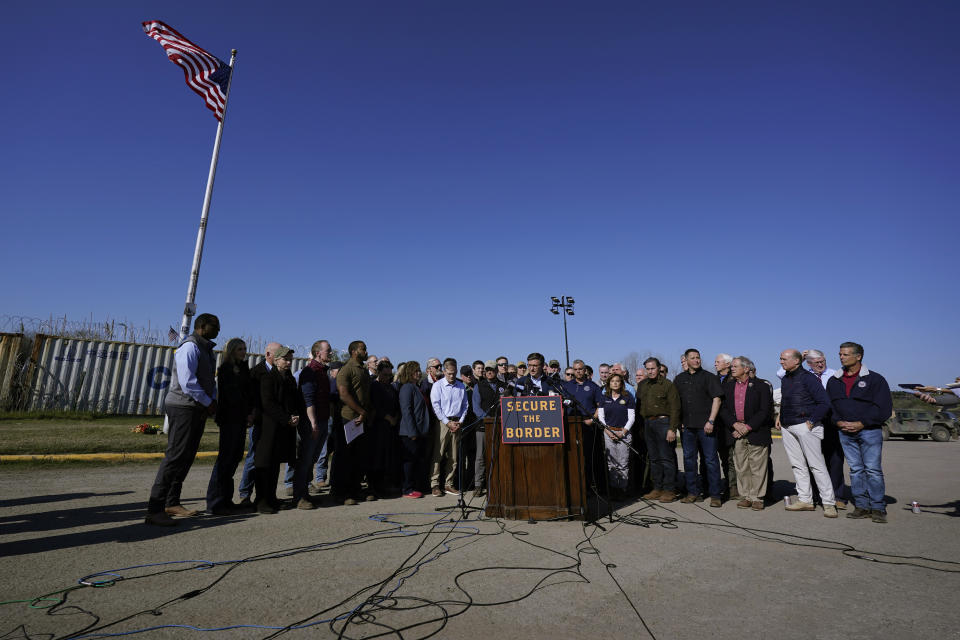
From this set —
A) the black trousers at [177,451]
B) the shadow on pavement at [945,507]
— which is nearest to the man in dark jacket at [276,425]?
the black trousers at [177,451]

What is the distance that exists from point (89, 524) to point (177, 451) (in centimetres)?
110

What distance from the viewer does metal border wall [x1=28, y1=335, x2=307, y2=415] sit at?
15.7 meters

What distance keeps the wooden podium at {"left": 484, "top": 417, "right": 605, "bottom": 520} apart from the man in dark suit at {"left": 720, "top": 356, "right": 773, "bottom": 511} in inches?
100

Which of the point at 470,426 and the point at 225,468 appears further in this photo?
the point at 470,426

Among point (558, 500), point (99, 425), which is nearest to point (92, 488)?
point (558, 500)

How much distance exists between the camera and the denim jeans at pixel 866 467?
19.0 feet

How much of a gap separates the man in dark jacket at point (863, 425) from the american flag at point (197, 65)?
15.4 metres

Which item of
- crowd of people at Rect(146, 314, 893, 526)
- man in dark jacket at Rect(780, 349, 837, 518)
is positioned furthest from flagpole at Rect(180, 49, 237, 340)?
man in dark jacket at Rect(780, 349, 837, 518)

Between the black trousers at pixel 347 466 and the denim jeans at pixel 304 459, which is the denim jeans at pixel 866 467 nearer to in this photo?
the black trousers at pixel 347 466

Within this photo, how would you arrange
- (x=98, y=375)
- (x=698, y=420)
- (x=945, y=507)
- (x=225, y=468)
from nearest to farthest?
(x=225, y=468) → (x=945, y=507) → (x=698, y=420) → (x=98, y=375)

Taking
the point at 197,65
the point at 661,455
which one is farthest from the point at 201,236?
the point at 661,455

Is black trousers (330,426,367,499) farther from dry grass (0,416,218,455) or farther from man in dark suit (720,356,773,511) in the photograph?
dry grass (0,416,218,455)

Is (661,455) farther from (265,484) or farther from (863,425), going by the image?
(265,484)

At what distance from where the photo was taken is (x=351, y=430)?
22.4 ft
